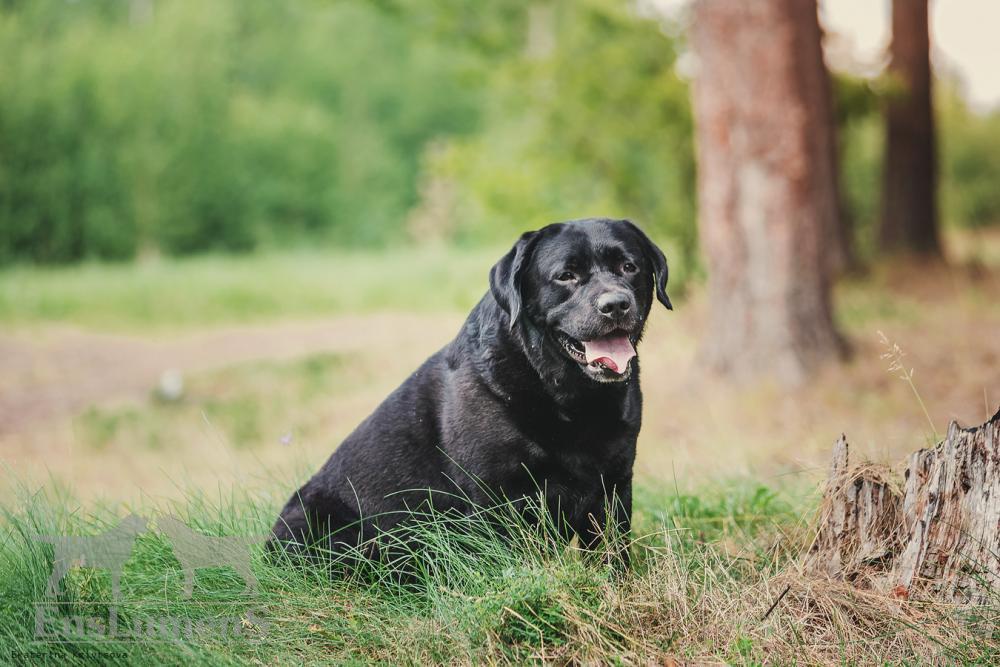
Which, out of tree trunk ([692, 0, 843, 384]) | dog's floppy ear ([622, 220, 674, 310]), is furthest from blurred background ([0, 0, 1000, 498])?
dog's floppy ear ([622, 220, 674, 310])

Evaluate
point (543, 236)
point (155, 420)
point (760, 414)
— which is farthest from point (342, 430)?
point (543, 236)

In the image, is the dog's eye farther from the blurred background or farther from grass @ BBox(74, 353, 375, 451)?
grass @ BBox(74, 353, 375, 451)

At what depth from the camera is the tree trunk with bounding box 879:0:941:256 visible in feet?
45.3

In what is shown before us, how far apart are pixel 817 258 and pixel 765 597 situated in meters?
5.16

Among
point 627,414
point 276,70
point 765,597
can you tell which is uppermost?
point 276,70

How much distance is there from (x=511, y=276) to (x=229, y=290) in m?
16.6

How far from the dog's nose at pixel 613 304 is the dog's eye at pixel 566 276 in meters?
0.20

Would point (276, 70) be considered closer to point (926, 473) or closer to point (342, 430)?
point (342, 430)

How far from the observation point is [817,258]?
775 centimetres

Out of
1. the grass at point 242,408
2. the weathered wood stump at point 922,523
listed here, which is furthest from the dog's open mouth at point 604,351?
the grass at point 242,408

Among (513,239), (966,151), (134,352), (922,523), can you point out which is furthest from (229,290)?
(966,151)

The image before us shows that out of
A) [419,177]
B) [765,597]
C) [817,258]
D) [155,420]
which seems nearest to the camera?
[765,597]

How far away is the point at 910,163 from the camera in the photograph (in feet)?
46.4

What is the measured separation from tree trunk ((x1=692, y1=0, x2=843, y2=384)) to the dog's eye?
4.63 m
